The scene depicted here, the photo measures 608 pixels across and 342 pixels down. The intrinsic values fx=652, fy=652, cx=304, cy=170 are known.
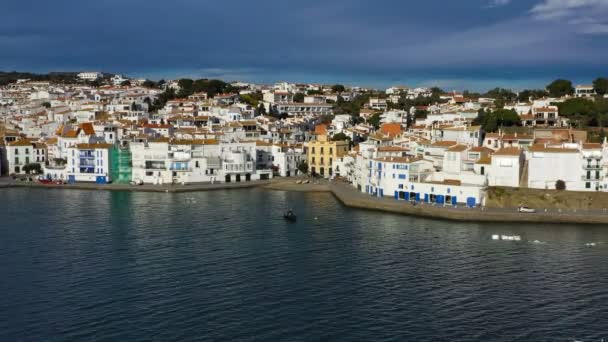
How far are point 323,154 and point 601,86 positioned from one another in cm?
2905

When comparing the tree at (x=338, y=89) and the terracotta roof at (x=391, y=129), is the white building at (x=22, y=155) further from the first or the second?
the tree at (x=338, y=89)

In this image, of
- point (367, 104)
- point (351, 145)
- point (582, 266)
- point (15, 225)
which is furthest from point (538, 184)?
point (367, 104)

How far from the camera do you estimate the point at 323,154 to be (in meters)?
48.3

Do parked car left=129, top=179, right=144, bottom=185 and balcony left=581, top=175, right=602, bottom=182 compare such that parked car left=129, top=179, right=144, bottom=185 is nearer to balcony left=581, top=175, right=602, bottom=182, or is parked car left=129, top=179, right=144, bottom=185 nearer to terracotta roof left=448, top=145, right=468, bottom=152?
terracotta roof left=448, top=145, right=468, bottom=152

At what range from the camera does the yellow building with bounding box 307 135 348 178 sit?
157 feet

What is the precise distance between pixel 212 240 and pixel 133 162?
21040 millimetres

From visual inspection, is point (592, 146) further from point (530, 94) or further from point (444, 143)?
point (530, 94)

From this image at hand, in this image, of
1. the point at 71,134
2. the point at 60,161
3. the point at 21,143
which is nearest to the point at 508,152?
the point at 60,161

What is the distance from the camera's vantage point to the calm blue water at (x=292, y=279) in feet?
53.0

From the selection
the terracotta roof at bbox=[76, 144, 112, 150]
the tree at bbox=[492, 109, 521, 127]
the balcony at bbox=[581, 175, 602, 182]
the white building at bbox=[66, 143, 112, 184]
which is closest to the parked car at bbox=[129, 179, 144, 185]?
the white building at bbox=[66, 143, 112, 184]

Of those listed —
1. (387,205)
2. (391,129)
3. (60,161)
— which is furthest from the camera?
(391,129)

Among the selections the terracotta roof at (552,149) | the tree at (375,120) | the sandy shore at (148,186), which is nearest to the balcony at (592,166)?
the terracotta roof at (552,149)

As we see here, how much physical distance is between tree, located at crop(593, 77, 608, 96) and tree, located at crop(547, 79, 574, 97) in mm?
2988

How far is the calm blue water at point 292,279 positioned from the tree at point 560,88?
38.2 m
